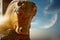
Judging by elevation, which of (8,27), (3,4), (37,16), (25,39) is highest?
(3,4)

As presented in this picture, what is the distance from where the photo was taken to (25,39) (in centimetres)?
155

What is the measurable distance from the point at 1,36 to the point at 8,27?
0.37 ft

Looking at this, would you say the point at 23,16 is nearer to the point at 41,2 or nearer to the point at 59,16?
the point at 41,2

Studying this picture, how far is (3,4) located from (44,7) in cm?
41

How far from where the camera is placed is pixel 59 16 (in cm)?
155

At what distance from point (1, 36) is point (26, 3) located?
0.41 meters

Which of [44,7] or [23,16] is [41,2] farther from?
[23,16]

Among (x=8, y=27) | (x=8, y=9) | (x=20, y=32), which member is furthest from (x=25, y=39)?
(x=8, y=9)

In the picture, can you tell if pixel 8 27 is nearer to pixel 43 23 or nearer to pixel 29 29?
pixel 29 29

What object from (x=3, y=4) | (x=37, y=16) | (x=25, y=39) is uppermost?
(x=3, y=4)

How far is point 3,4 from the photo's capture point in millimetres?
1606

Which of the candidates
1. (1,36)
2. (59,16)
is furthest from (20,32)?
(59,16)

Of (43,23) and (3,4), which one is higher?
(3,4)

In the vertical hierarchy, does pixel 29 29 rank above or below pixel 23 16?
below
